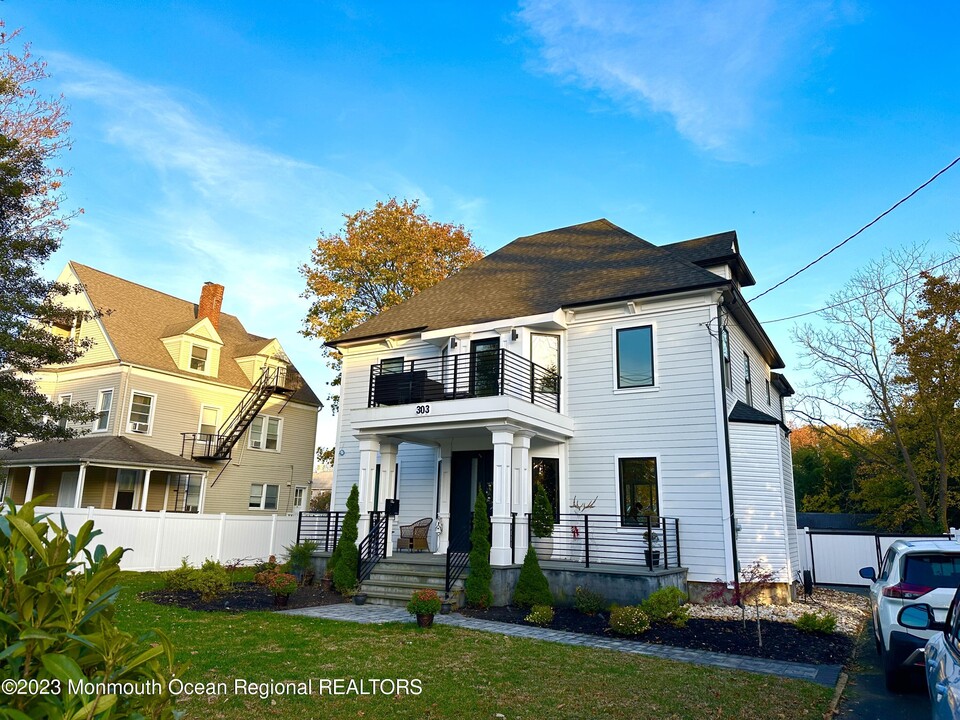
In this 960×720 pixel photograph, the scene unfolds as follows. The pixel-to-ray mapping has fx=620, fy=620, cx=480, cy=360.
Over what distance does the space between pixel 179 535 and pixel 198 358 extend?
12.2 m

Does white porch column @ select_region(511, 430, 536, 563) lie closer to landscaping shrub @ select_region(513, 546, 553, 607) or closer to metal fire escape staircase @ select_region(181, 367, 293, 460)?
landscaping shrub @ select_region(513, 546, 553, 607)

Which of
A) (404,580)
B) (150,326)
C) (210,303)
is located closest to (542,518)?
A: (404,580)

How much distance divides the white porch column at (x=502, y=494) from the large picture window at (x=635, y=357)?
3455 millimetres

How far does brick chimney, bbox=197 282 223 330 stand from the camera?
31.5 meters

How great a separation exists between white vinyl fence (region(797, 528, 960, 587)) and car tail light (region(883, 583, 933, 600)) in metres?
13.0

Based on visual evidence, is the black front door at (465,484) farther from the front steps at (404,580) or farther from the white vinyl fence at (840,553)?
the white vinyl fence at (840,553)

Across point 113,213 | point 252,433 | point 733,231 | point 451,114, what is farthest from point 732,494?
point 252,433

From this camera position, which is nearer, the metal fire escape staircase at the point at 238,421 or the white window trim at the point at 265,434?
the metal fire escape staircase at the point at 238,421

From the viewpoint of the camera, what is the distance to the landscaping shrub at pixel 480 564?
1279 centimetres

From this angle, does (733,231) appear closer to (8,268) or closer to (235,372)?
(8,268)

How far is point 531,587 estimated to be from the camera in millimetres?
12719

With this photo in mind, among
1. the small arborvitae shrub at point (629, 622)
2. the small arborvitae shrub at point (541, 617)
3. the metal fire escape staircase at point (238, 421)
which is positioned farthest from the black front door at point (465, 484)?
the metal fire escape staircase at point (238, 421)

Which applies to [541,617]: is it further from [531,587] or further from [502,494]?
[502,494]

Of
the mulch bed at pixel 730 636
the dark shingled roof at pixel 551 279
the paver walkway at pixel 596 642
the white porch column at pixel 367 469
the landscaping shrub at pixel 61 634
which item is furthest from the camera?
the dark shingled roof at pixel 551 279
